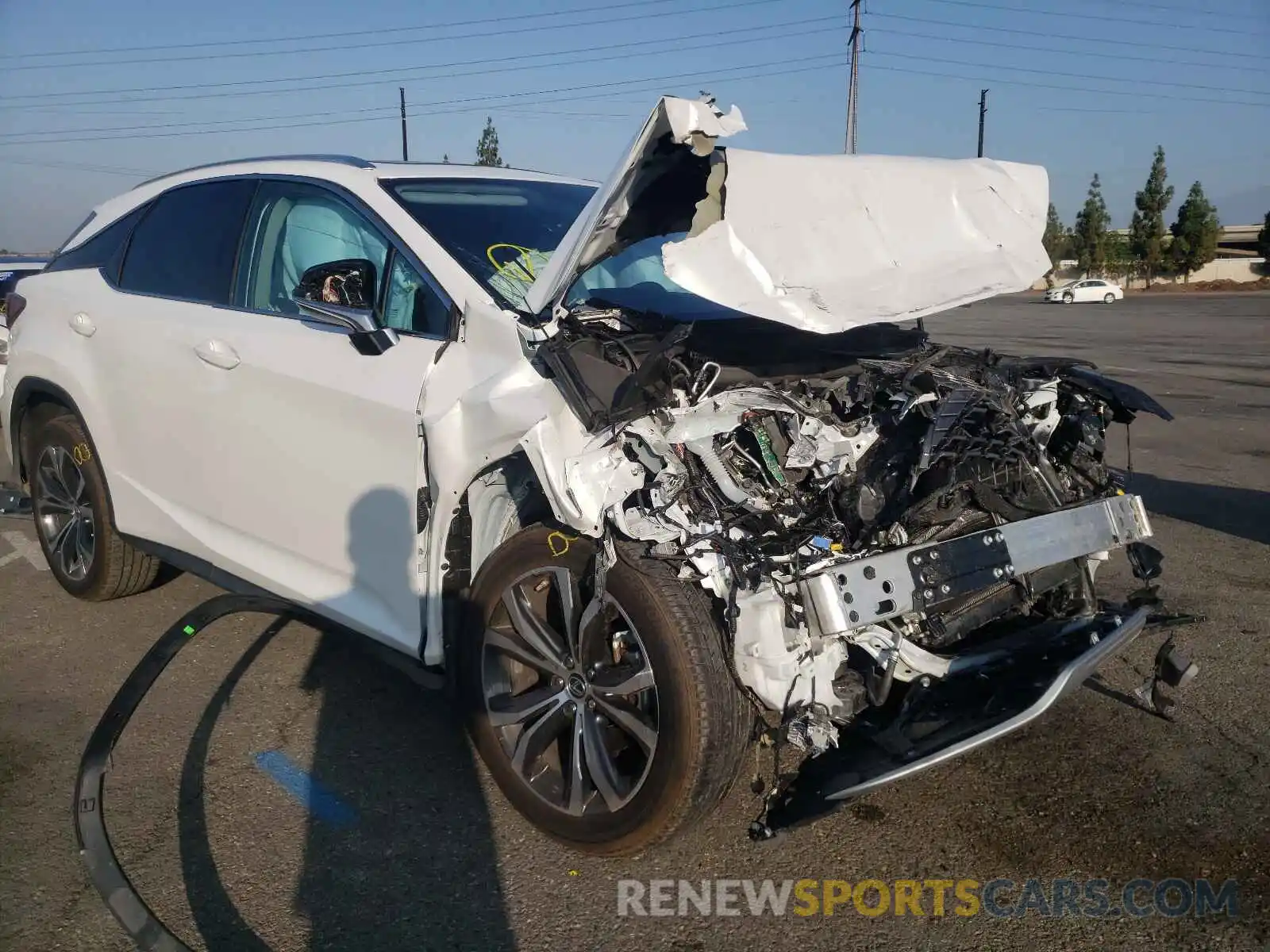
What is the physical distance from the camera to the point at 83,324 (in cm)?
459

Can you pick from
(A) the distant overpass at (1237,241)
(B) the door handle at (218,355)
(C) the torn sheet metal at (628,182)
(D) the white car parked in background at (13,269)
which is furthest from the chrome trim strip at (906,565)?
(A) the distant overpass at (1237,241)

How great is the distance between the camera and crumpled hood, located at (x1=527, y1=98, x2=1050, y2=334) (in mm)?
2713

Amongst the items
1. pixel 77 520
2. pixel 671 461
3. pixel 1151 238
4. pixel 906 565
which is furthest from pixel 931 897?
pixel 1151 238

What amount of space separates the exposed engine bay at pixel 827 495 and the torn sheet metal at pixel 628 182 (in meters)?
0.16

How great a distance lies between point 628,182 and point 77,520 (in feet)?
11.9

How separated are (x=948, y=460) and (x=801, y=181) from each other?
0.91m

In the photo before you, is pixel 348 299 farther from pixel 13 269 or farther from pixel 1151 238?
pixel 1151 238

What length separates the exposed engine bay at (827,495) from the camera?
2.69 meters

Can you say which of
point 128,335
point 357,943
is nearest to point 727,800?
point 357,943

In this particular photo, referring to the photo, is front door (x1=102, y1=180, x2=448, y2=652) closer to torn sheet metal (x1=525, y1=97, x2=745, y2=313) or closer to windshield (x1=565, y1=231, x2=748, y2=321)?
torn sheet metal (x1=525, y1=97, x2=745, y2=313)

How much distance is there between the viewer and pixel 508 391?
2.97 m

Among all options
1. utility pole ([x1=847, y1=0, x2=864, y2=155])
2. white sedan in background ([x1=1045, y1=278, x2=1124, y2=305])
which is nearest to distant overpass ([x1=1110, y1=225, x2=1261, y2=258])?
white sedan in background ([x1=1045, y1=278, x2=1124, y2=305])

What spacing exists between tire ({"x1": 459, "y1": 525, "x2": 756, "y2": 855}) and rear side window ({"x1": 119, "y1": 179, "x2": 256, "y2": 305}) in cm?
189

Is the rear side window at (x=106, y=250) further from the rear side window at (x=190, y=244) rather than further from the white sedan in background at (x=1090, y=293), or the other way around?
the white sedan in background at (x=1090, y=293)
